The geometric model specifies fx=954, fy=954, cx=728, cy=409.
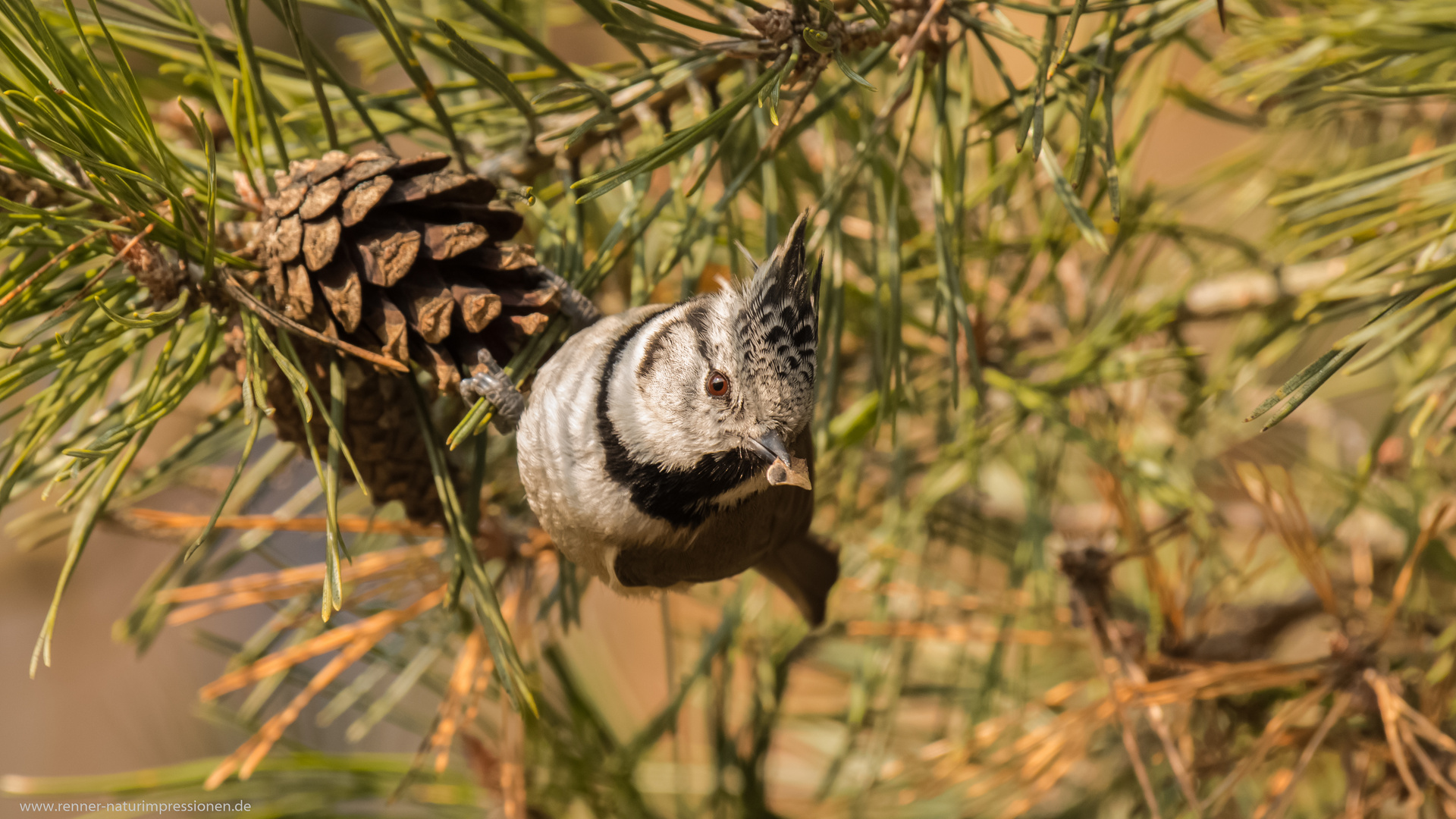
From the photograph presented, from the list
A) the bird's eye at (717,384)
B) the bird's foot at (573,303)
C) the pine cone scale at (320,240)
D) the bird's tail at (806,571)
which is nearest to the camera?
the pine cone scale at (320,240)

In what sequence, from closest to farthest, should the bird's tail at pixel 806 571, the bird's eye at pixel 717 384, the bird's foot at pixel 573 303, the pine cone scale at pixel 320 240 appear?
the pine cone scale at pixel 320 240 → the bird's foot at pixel 573 303 → the bird's eye at pixel 717 384 → the bird's tail at pixel 806 571

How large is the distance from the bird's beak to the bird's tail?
0.24 metres

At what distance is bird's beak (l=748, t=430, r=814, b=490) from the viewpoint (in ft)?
2.87

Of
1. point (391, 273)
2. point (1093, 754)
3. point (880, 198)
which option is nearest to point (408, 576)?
point (391, 273)

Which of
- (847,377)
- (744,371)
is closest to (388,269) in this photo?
(744,371)

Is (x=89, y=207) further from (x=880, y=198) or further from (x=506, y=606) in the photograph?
Answer: (x=880, y=198)

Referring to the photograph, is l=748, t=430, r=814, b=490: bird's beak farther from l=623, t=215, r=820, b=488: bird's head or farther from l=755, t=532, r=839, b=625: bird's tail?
l=755, t=532, r=839, b=625: bird's tail

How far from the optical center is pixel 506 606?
1.18 meters

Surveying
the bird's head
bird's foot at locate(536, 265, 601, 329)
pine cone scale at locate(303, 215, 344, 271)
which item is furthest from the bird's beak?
pine cone scale at locate(303, 215, 344, 271)

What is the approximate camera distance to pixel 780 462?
2.93ft

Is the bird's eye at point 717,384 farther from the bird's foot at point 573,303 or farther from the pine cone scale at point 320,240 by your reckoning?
the pine cone scale at point 320,240

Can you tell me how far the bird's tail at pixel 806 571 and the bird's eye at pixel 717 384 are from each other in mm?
235

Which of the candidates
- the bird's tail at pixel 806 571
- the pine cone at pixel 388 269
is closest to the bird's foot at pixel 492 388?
the pine cone at pixel 388 269

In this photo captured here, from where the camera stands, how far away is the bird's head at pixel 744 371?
2.95ft
